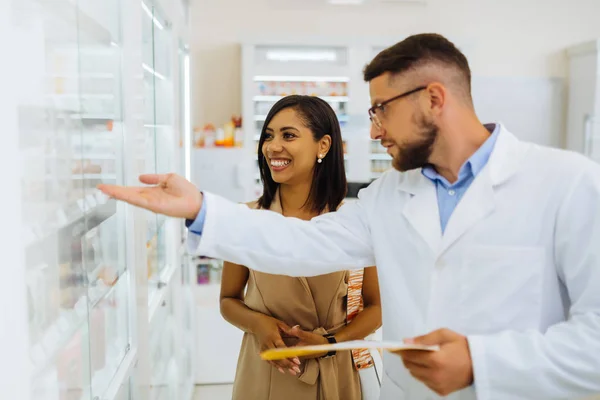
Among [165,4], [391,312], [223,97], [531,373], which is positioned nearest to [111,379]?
[391,312]

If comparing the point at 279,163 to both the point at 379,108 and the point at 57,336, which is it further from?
the point at 57,336

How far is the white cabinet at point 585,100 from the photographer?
6.02 metres

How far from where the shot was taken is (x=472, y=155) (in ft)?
4.74

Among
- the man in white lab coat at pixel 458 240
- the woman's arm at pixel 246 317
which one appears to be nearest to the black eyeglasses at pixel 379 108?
the man in white lab coat at pixel 458 240

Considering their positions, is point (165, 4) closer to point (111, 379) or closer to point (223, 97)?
point (111, 379)

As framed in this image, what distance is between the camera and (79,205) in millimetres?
1519

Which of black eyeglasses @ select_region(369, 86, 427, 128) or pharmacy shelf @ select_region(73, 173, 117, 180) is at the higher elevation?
black eyeglasses @ select_region(369, 86, 427, 128)

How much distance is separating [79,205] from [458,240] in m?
0.93

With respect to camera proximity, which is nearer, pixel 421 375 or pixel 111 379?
pixel 421 375

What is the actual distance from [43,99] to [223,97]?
515 cm

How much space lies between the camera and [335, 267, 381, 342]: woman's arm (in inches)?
73.4

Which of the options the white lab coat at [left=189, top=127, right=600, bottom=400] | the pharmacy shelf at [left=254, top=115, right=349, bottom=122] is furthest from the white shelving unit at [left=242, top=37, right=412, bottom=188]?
the white lab coat at [left=189, top=127, right=600, bottom=400]

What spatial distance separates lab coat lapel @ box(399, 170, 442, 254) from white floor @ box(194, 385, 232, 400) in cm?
284

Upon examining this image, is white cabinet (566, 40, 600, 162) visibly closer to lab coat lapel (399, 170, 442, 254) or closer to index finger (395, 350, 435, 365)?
lab coat lapel (399, 170, 442, 254)
